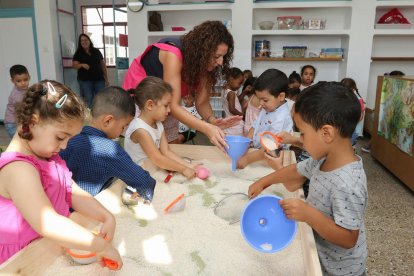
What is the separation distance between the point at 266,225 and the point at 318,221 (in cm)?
13

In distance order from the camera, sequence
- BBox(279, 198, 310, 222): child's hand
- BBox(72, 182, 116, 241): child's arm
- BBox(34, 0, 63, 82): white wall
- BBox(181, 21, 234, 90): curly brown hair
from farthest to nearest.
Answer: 1. BBox(34, 0, 63, 82): white wall
2. BBox(181, 21, 234, 90): curly brown hair
3. BBox(72, 182, 116, 241): child's arm
4. BBox(279, 198, 310, 222): child's hand

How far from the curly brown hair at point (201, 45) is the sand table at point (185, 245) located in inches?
23.6

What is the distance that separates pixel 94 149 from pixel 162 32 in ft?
13.1

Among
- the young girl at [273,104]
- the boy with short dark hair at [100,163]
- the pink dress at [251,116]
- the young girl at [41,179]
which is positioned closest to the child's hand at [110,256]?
the young girl at [41,179]

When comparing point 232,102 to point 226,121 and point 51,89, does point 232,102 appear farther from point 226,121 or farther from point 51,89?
point 51,89

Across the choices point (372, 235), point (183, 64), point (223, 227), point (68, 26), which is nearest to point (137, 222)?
point (223, 227)

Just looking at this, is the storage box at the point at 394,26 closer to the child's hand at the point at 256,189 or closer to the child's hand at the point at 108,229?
the child's hand at the point at 256,189

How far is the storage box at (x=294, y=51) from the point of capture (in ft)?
15.9

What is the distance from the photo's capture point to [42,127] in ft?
2.52

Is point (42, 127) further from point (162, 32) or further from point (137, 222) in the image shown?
point (162, 32)

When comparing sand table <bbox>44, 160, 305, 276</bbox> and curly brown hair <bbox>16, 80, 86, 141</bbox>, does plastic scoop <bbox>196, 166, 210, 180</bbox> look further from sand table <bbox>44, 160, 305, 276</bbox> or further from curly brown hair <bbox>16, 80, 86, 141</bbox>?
curly brown hair <bbox>16, 80, 86, 141</bbox>

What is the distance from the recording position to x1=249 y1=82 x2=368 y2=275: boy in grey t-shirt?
2.67 feet

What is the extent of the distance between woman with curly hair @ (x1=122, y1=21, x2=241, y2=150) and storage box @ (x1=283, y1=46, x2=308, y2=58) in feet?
11.0

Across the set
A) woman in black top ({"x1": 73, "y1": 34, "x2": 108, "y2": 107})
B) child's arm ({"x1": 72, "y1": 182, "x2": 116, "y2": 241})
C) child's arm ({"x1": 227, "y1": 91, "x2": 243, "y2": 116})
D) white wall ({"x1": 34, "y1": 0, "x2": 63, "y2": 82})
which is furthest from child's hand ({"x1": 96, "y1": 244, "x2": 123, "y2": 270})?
white wall ({"x1": 34, "y1": 0, "x2": 63, "y2": 82})
